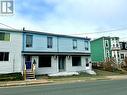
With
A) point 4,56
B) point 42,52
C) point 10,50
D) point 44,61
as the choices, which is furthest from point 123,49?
point 4,56

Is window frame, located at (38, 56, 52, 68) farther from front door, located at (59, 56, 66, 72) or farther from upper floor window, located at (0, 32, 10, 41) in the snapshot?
upper floor window, located at (0, 32, 10, 41)

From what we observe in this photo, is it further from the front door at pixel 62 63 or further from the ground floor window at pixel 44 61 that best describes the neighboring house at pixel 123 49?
the ground floor window at pixel 44 61

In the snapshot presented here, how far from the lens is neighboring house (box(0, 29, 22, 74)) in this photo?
30.1 meters

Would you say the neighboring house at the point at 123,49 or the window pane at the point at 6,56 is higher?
the neighboring house at the point at 123,49

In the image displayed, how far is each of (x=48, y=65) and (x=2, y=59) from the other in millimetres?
7412

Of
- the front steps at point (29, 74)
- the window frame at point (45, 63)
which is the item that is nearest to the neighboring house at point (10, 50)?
the front steps at point (29, 74)

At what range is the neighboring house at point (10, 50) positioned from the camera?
3011 cm

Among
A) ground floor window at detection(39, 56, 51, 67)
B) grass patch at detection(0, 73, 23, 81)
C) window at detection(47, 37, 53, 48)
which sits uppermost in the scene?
window at detection(47, 37, 53, 48)

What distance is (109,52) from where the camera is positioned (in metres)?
58.8

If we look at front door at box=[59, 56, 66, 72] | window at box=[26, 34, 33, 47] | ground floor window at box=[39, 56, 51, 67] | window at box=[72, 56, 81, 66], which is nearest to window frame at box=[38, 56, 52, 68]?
ground floor window at box=[39, 56, 51, 67]

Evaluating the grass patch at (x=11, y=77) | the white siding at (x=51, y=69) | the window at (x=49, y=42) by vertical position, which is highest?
the window at (x=49, y=42)

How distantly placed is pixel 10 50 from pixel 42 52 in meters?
4.91

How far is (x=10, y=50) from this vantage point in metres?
30.7

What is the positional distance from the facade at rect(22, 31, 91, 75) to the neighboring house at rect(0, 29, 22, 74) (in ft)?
2.98
